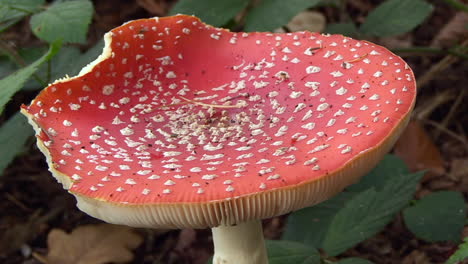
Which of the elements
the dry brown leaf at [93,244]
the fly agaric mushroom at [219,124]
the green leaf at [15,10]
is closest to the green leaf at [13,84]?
the fly agaric mushroom at [219,124]

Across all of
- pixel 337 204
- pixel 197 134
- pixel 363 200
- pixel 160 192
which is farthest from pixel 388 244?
pixel 160 192

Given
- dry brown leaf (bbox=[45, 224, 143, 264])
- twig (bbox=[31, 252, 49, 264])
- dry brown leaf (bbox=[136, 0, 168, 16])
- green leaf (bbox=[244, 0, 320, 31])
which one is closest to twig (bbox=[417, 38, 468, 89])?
green leaf (bbox=[244, 0, 320, 31])

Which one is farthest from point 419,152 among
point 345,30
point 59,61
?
point 59,61

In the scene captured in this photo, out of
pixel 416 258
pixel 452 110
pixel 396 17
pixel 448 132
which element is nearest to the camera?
pixel 416 258

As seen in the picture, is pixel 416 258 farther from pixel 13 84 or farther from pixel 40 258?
pixel 13 84

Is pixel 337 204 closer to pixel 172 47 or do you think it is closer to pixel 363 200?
pixel 363 200

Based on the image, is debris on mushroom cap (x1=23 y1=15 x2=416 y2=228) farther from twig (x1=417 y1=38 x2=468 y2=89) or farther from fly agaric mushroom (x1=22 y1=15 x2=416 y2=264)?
twig (x1=417 y1=38 x2=468 y2=89)
